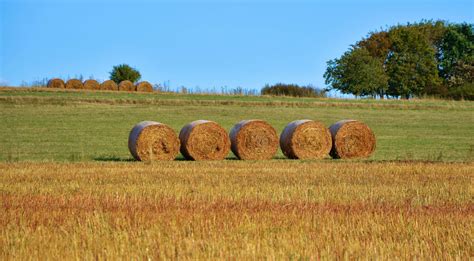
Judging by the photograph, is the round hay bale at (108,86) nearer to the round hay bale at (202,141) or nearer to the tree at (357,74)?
the tree at (357,74)

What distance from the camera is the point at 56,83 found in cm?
5222

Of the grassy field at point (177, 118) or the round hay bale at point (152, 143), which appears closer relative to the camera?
the round hay bale at point (152, 143)

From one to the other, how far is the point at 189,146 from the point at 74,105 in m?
19.9

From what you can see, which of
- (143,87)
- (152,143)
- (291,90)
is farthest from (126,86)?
(152,143)

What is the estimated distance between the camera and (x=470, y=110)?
4631cm

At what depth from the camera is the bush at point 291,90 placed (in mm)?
61250

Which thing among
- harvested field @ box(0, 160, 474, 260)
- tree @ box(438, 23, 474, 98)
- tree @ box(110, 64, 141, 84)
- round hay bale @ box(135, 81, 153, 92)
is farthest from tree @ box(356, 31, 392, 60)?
harvested field @ box(0, 160, 474, 260)

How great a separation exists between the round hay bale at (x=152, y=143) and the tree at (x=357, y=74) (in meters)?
48.2

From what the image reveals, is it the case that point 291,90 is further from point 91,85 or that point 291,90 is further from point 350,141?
point 350,141

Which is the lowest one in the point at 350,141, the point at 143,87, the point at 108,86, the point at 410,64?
the point at 350,141

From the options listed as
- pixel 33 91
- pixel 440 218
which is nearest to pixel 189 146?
pixel 440 218

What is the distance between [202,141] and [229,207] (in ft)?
37.6

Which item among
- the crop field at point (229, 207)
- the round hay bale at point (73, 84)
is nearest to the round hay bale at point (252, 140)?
the crop field at point (229, 207)

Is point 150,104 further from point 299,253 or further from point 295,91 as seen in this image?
point 299,253
